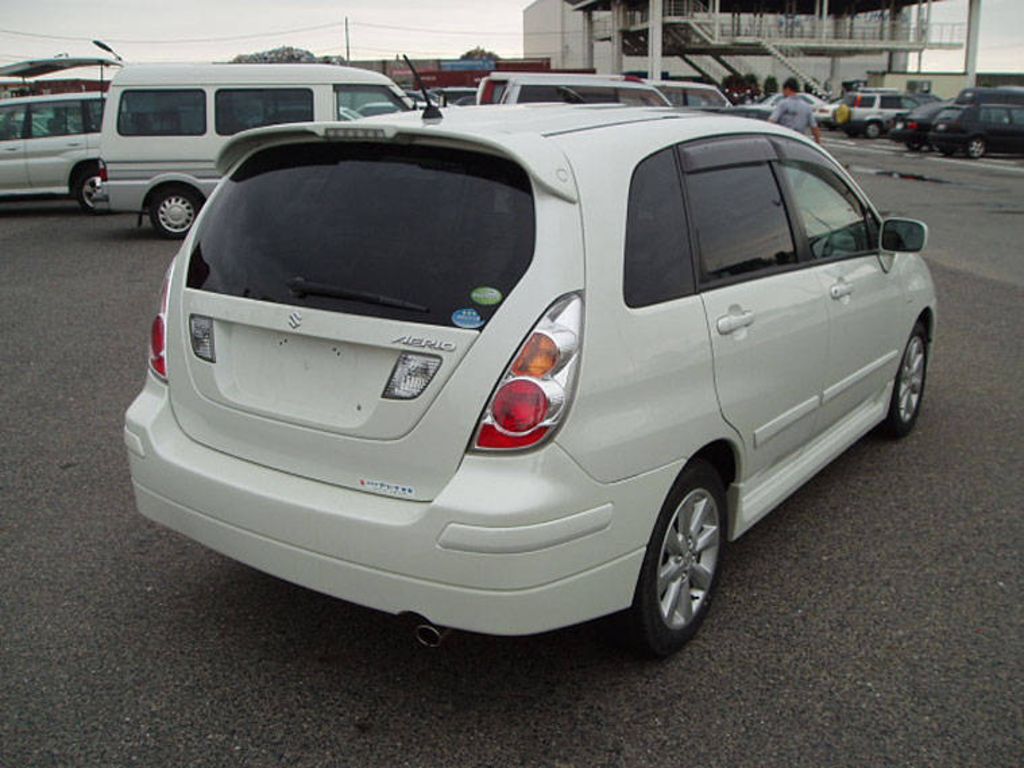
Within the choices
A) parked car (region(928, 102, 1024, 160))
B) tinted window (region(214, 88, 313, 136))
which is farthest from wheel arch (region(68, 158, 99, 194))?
parked car (region(928, 102, 1024, 160))

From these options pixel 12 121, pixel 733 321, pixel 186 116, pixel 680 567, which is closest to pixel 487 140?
pixel 733 321

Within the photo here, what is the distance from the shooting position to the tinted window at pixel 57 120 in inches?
611

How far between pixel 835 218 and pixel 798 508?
1.30 metres

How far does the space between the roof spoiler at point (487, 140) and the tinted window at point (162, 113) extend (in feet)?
36.1

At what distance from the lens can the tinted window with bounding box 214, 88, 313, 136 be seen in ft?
44.2

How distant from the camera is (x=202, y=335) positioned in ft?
10.6

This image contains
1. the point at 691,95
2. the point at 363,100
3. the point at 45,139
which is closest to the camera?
the point at 363,100

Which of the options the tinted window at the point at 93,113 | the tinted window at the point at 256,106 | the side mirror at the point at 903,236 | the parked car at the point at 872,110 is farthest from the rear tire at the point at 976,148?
the side mirror at the point at 903,236

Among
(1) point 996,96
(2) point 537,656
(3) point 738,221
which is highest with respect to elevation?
(3) point 738,221

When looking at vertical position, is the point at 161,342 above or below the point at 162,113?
below

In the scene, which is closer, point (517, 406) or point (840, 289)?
point (517, 406)

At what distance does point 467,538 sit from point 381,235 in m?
0.92

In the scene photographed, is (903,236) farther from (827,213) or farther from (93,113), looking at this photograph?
(93,113)

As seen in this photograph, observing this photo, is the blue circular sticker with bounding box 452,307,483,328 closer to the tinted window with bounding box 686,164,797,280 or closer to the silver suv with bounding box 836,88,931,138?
the tinted window with bounding box 686,164,797,280
